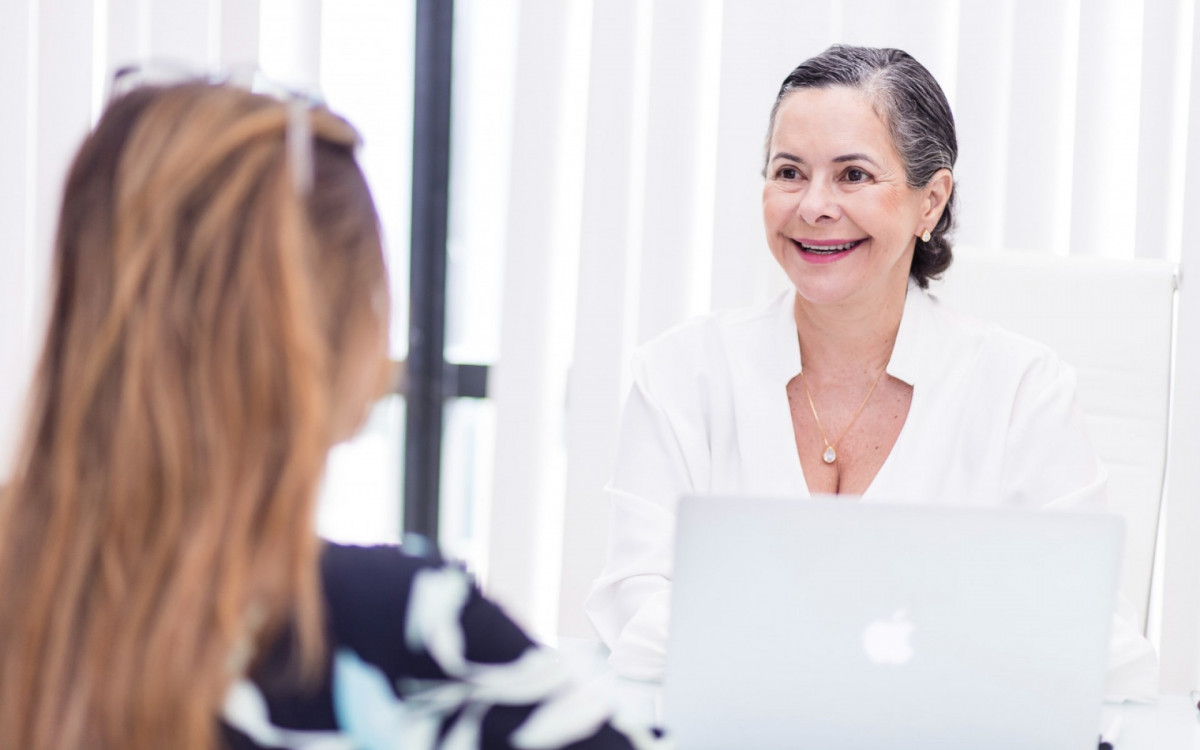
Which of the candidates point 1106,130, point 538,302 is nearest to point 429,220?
point 538,302

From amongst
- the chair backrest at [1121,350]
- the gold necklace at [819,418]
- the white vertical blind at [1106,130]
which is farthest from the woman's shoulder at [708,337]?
the white vertical blind at [1106,130]

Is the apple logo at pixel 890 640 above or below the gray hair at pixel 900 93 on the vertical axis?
below

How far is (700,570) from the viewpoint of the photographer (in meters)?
0.91

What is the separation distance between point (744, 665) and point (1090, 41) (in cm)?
186

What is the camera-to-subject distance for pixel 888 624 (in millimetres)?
901

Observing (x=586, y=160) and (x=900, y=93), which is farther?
(x=586, y=160)

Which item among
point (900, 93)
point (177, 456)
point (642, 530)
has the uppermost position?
point (900, 93)

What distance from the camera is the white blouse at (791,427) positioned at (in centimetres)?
159

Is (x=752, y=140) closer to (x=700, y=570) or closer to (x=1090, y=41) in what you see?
(x=1090, y=41)

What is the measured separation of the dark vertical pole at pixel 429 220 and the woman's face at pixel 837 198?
1.12 meters

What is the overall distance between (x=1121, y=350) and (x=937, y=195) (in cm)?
37

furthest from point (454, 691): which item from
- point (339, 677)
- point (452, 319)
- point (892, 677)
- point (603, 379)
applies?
point (452, 319)

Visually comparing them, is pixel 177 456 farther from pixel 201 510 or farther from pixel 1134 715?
pixel 1134 715

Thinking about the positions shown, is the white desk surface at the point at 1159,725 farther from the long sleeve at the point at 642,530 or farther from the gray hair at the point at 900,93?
the gray hair at the point at 900,93
